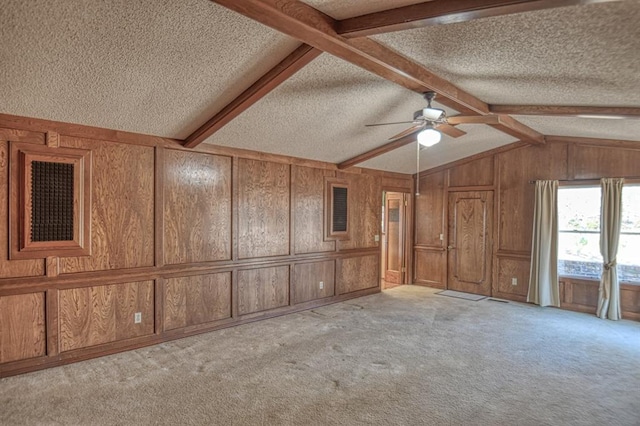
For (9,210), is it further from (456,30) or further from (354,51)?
(456,30)

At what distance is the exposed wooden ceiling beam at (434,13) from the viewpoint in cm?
197

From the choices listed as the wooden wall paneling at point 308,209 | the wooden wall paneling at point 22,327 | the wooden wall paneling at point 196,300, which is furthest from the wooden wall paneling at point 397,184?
the wooden wall paneling at point 22,327

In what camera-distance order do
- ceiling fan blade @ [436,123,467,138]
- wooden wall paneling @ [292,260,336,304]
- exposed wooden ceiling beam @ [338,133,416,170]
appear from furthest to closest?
wooden wall paneling @ [292,260,336,304]
exposed wooden ceiling beam @ [338,133,416,170]
ceiling fan blade @ [436,123,467,138]

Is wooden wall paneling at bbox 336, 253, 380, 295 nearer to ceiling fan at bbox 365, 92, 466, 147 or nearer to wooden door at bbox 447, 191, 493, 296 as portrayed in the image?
wooden door at bbox 447, 191, 493, 296

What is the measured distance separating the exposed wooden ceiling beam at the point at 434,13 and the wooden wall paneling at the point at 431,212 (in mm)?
5732

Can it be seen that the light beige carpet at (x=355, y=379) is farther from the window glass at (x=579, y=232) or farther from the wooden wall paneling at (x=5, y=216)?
the window glass at (x=579, y=232)

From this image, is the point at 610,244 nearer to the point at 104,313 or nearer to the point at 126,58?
the point at 126,58

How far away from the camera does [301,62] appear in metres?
3.05

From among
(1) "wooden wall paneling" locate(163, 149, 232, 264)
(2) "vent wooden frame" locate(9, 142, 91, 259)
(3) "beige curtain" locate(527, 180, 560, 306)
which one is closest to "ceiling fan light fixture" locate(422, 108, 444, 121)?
(1) "wooden wall paneling" locate(163, 149, 232, 264)

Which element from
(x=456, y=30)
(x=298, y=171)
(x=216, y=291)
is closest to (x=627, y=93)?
(x=456, y=30)

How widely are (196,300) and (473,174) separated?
5.46 meters

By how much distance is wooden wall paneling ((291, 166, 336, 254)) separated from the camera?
5.85 m

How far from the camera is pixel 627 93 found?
11.1 feet

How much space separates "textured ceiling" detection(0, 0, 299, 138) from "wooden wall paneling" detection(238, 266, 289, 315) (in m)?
2.36
